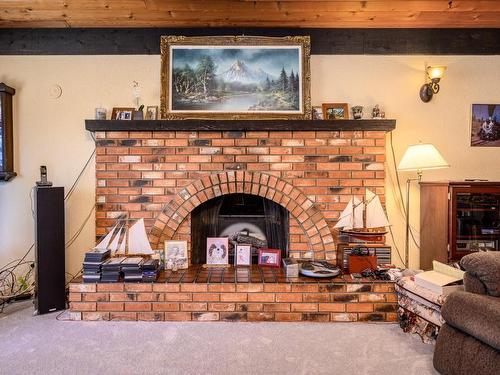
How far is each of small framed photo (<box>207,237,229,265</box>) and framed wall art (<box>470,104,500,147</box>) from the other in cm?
247

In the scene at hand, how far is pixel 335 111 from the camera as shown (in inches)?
121

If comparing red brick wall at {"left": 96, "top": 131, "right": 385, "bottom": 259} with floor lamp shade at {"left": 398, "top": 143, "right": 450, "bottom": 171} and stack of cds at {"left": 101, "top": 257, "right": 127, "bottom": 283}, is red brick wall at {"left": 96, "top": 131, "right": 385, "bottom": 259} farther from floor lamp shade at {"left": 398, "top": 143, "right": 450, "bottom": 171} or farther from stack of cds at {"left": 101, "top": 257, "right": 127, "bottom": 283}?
stack of cds at {"left": 101, "top": 257, "right": 127, "bottom": 283}

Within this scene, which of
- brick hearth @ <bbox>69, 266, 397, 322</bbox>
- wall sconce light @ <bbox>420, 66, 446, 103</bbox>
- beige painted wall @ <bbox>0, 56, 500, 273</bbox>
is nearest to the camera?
brick hearth @ <bbox>69, 266, 397, 322</bbox>

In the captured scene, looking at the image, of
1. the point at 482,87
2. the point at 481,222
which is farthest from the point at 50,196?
the point at 482,87

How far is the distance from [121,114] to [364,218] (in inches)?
90.8

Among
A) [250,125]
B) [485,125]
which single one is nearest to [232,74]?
[250,125]

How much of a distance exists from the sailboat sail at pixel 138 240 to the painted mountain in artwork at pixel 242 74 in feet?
4.94

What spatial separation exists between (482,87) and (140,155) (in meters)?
3.19

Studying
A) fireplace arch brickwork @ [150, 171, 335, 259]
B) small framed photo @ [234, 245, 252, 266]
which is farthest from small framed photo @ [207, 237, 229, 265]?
fireplace arch brickwork @ [150, 171, 335, 259]

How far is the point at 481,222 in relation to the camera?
2.80 metres

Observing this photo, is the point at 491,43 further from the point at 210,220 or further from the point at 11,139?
the point at 11,139

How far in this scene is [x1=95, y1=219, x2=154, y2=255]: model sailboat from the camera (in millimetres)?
2891

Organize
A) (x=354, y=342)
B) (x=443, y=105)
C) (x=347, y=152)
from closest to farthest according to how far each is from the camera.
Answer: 1. (x=354, y=342)
2. (x=347, y=152)
3. (x=443, y=105)

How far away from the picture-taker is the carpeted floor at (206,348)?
6.35ft
